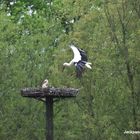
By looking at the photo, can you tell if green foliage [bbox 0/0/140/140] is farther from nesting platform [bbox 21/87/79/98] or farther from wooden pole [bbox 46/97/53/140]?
nesting platform [bbox 21/87/79/98]

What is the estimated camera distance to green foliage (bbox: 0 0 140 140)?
18.2 metres

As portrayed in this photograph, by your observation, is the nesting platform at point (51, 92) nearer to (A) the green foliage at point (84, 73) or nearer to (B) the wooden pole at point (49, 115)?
(B) the wooden pole at point (49, 115)

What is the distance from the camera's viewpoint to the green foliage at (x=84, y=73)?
18.2 metres

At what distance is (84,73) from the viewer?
18.6 m

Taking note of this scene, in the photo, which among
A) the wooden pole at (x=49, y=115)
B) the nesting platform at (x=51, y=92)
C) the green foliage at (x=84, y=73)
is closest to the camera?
the nesting platform at (x=51, y=92)

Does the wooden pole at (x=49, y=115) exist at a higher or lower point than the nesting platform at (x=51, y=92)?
lower

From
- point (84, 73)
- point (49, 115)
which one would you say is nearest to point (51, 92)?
point (49, 115)

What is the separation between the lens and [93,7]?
19.3 metres

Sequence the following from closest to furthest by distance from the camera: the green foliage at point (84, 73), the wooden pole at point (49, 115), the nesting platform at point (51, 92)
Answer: the nesting platform at point (51, 92) < the wooden pole at point (49, 115) < the green foliage at point (84, 73)

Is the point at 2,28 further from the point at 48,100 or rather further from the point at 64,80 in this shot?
the point at 48,100

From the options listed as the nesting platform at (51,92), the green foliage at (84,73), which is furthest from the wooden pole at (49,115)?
the green foliage at (84,73)

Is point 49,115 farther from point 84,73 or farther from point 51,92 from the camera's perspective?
point 84,73

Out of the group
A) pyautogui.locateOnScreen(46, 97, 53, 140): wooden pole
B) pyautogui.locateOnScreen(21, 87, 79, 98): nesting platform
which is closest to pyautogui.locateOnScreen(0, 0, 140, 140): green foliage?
pyautogui.locateOnScreen(46, 97, 53, 140): wooden pole

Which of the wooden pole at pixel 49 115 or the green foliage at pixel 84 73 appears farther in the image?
the green foliage at pixel 84 73
